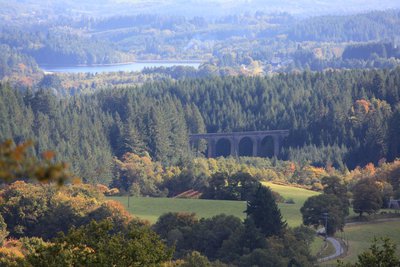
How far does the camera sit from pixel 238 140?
3984 inches

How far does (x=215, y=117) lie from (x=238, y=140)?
540 cm

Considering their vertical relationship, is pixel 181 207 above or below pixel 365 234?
below

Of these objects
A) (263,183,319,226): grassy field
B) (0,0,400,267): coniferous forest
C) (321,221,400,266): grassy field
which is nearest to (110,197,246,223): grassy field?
(0,0,400,267): coniferous forest

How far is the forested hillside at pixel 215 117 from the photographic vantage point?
84250 mm

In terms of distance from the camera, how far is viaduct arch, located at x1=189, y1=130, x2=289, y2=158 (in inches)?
3898

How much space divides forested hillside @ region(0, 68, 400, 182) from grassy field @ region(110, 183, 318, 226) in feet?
48.4

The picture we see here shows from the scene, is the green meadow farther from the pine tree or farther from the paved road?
the pine tree

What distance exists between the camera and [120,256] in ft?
67.1

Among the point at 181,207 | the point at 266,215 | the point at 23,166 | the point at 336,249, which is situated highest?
the point at 23,166

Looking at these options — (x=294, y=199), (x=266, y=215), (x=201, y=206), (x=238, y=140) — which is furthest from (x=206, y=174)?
(x=238, y=140)

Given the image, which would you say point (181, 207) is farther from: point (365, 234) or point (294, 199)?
point (365, 234)

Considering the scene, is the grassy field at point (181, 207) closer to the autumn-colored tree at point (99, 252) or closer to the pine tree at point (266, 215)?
the pine tree at point (266, 215)

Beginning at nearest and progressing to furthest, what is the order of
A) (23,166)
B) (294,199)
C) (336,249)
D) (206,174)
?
(23,166)
(336,249)
(294,199)
(206,174)

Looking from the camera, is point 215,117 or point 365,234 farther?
point 215,117
